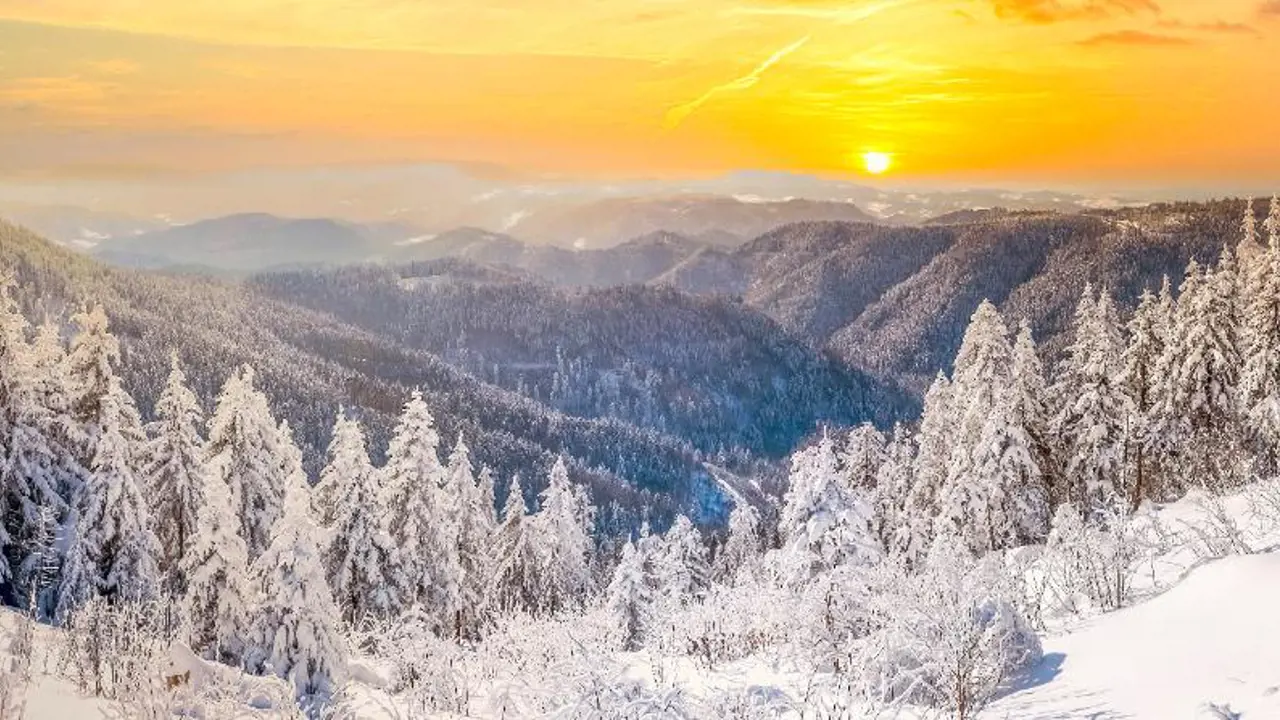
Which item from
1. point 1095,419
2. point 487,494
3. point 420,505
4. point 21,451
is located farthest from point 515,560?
point 1095,419

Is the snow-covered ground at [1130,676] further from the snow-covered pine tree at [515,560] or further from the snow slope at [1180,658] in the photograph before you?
the snow-covered pine tree at [515,560]

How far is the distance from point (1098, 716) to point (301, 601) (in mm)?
12951

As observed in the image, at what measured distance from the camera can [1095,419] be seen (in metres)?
→ 33.0

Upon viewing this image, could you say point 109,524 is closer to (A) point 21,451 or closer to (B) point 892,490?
(A) point 21,451

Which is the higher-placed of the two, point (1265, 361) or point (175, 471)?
point (1265, 361)

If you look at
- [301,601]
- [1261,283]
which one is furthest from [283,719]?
[1261,283]

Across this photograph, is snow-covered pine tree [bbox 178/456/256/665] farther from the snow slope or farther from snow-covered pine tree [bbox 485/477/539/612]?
snow-covered pine tree [bbox 485/477/539/612]

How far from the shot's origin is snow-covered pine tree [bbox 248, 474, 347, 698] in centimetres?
1498

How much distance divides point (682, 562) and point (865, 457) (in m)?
10.8

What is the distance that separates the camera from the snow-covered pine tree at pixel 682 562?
41.9m

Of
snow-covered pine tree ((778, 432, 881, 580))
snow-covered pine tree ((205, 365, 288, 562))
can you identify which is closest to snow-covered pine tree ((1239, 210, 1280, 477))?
snow-covered pine tree ((778, 432, 881, 580))

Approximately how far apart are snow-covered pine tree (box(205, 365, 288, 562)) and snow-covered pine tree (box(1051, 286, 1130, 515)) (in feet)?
93.2

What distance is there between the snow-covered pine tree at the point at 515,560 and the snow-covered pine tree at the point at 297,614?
2550cm

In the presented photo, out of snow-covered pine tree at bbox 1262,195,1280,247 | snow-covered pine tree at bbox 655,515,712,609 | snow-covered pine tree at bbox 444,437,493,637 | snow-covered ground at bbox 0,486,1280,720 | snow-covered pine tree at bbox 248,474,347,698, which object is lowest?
snow-covered pine tree at bbox 655,515,712,609
